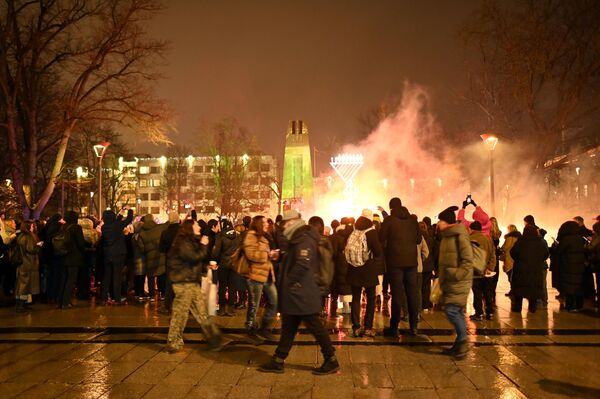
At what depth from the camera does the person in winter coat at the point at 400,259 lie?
8.23m

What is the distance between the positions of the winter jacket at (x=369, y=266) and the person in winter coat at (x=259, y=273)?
1234 millimetres

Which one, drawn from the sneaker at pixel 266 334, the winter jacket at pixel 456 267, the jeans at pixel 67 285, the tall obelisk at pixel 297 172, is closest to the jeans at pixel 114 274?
the jeans at pixel 67 285

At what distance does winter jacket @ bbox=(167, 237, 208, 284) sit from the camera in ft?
24.0

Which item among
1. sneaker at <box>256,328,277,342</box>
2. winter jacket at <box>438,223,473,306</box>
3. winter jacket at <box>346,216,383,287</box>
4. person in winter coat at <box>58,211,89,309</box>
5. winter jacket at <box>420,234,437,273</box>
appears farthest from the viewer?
person in winter coat at <box>58,211,89,309</box>

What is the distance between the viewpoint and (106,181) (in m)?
50.8

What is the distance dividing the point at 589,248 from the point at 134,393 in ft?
30.0

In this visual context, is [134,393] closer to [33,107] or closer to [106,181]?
[33,107]

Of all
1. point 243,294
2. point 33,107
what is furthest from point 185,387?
point 33,107

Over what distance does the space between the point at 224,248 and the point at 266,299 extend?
252cm

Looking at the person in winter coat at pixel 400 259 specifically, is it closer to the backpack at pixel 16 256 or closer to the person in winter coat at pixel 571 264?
the person in winter coat at pixel 571 264

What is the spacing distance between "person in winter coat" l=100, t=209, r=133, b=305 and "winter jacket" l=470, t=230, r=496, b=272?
6852 mm

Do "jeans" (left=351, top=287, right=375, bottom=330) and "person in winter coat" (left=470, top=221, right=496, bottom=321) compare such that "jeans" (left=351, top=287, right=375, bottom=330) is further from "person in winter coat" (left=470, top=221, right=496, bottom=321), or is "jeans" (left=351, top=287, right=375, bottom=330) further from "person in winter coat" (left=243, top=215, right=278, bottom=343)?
"person in winter coat" (left=470, top=221, right=496, bottom=321)

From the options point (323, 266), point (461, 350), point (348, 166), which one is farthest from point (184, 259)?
point (348, 166)

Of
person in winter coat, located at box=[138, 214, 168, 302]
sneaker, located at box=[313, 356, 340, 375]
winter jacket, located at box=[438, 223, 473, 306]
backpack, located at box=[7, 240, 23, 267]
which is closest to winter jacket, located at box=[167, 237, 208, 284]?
sneaker, located at box=[313, 356, 340, 375]
